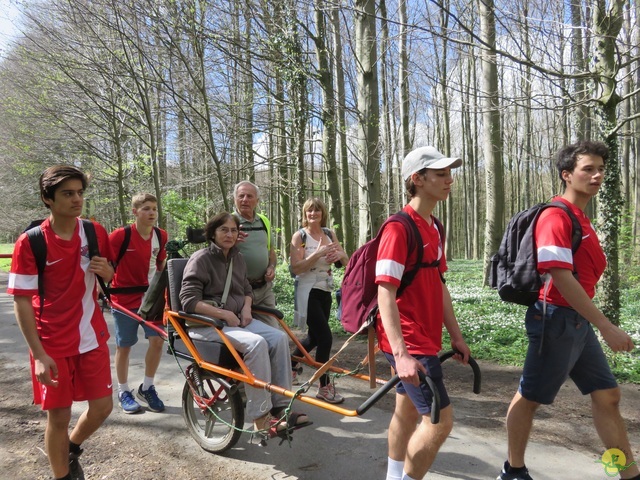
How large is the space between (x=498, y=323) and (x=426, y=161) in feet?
20.6

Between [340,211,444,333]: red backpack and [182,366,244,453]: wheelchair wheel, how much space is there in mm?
1350

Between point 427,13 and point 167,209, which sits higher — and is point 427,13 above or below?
above

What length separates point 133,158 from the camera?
16.1 meters

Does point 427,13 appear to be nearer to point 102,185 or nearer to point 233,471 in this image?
point 233,471

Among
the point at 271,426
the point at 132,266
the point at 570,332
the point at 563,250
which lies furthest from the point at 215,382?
the point at 563,250

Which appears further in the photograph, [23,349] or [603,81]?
[23,349]

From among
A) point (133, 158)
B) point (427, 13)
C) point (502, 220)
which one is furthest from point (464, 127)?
point (427, 13)

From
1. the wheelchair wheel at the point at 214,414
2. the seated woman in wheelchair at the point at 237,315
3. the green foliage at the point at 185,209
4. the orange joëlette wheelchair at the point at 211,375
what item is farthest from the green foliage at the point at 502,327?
the green foliage at the point at 185,209

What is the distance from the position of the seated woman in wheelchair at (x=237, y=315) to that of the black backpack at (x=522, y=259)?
1.62 metres

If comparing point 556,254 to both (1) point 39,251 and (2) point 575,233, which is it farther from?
(1) point 39,251

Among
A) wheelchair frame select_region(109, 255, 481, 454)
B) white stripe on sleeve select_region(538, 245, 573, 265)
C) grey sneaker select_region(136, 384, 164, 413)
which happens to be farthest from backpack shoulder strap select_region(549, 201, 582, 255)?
grey sneaker select_region(136, 384, 164, 413)

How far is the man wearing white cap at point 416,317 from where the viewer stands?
2.43 meters

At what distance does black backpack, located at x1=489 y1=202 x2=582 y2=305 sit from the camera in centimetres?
288

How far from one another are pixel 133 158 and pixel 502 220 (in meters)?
11.7
